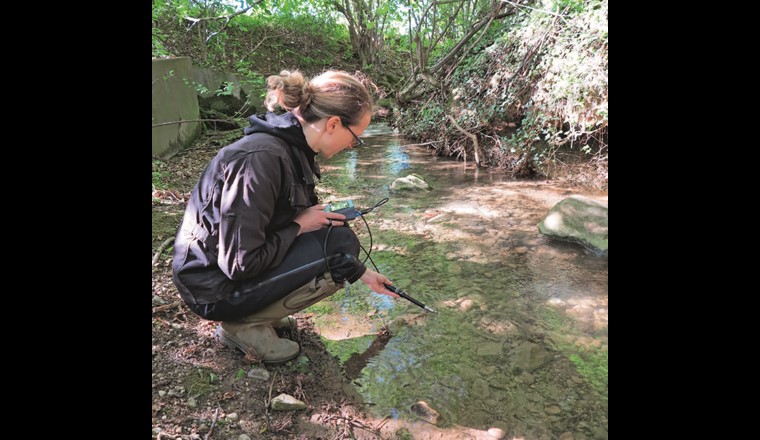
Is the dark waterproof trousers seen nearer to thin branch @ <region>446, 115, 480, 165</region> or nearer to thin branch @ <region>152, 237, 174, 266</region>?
thin branch @ <region>152, 237, 174, 266</region>

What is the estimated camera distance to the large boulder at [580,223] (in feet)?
11.3

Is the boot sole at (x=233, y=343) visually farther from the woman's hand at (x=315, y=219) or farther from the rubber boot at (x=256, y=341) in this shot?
the woman's hand at (x=315, y=219)

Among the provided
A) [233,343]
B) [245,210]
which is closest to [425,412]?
[233,343]

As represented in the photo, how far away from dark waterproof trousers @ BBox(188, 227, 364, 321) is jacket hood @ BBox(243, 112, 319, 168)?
41 centimetres

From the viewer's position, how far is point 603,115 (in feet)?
15.7

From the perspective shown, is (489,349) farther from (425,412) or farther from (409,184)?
(409,184)

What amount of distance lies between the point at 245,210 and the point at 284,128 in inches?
15.0

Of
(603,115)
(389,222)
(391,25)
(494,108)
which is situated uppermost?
(391,25)

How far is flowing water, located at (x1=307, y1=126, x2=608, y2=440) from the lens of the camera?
6.08 ft

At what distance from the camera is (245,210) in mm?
1668
